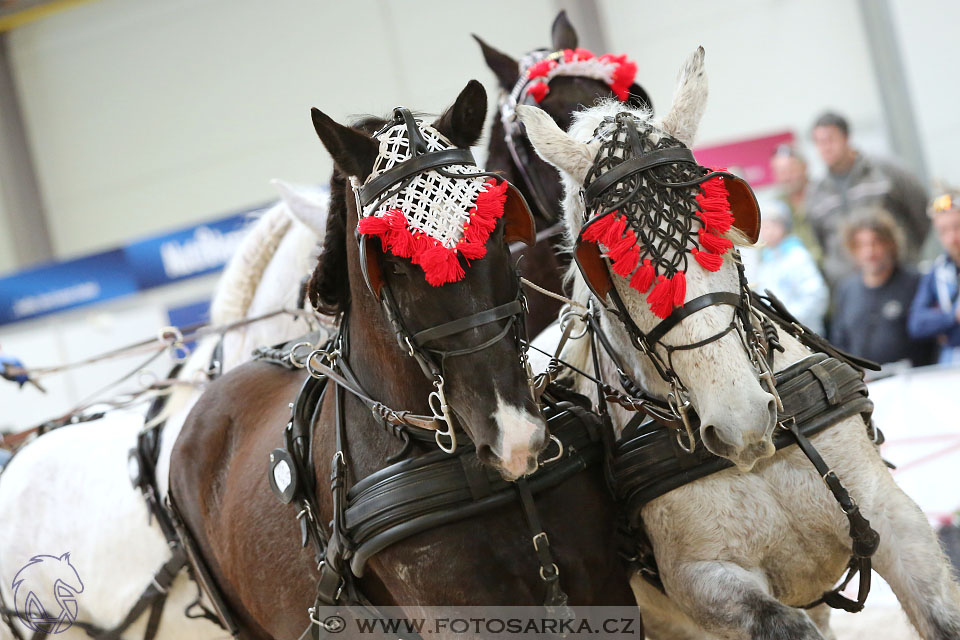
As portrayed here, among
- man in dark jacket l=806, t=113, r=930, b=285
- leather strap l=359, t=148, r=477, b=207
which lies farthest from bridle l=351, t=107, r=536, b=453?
man in dark jacket l=806, t=113, r=930, b=285

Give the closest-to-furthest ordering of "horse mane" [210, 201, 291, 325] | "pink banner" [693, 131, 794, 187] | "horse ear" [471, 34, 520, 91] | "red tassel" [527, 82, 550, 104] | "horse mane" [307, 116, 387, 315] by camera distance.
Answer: "horse mane" [307, 116, 387, 315] < "red tassel" [527, 82, 550, 104] < "horse ear" [471, 34, 520, 91] < "horse mane" [210, 201, 291, 325] < "pink banner" [693, 131, 794, 187]

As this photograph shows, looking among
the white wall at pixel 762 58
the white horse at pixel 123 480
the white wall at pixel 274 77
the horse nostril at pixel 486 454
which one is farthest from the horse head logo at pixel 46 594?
the white wall at pixel 762 58

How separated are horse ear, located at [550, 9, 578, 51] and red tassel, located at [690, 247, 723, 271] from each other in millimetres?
1895

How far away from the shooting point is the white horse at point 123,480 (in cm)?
305

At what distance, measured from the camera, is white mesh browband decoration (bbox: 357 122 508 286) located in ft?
5.96

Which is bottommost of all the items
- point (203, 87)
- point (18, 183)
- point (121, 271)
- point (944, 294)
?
point (944, 294)

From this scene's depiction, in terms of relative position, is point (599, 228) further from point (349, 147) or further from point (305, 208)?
point (305, 208)

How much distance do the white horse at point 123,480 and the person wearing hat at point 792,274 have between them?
3373 mm

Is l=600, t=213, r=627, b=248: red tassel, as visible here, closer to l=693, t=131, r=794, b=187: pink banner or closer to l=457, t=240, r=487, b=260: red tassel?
l=457, t=240, r=487, b=260: red tassel

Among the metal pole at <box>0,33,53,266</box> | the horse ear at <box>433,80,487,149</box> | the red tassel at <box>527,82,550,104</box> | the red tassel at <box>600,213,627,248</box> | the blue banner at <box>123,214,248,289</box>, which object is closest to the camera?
the red tassel at <box>600,213,627,248</box>

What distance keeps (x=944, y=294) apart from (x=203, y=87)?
9.78m

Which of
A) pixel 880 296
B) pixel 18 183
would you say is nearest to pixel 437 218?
pixel 880 296

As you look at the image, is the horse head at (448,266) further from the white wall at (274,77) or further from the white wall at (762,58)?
the white wall at (762,58)

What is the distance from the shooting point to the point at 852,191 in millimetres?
6457
